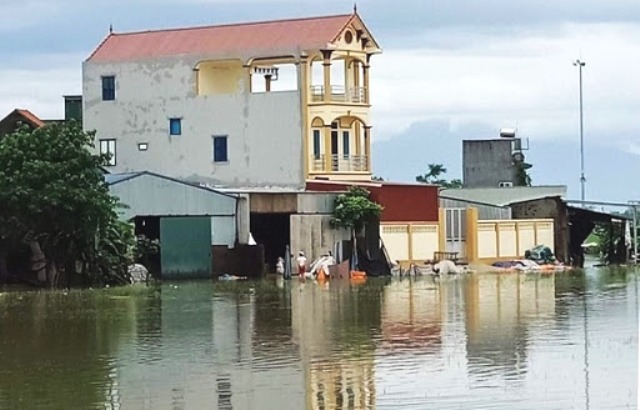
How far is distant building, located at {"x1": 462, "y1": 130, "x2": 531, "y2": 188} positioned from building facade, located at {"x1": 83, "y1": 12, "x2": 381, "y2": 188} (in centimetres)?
1397

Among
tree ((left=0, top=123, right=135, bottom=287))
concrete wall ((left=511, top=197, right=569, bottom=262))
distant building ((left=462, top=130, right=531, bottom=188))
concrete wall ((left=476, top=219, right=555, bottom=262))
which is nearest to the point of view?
tree ((left=0, top=123, right=135, bottom=287))

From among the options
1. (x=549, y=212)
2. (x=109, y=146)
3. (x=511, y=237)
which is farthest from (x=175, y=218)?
(x=549, y=212)

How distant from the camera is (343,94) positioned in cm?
5144

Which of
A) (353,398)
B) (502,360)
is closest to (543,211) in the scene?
(502,360)

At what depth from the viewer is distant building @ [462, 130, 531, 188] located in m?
65.6

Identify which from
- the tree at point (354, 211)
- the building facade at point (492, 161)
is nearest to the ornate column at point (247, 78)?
the tree at point (354, 211)

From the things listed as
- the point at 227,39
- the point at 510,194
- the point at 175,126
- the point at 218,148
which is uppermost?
the point at 227,39

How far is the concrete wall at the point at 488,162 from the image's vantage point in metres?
65.7

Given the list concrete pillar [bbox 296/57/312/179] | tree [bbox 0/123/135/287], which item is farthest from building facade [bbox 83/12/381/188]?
tree [bbox 0/123/135/287]

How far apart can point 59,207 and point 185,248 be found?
274 inches

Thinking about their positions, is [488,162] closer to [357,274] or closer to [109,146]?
[109,146]

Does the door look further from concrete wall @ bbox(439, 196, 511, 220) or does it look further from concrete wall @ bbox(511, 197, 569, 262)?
concrete wall @ bbox(511, 197, 569, 262)

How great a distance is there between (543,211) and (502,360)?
33430mm

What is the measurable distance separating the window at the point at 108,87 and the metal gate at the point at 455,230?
13.4 meters
